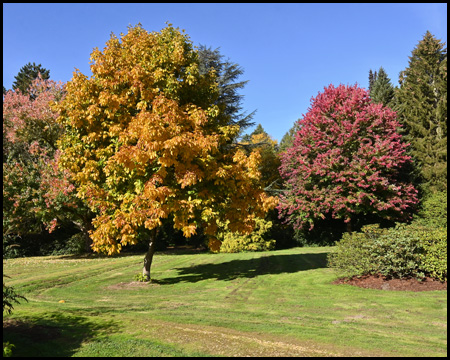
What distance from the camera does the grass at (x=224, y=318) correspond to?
4.38 m

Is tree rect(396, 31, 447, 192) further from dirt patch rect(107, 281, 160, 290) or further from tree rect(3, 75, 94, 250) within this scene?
tree rect(3, 75, 94, 250)

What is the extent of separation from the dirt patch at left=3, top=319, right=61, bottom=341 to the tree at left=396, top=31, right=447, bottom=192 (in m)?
22.2

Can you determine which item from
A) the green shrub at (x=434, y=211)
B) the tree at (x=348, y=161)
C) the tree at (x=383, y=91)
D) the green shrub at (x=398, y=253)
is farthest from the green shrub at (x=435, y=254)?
the tree at (x=383, y=91)

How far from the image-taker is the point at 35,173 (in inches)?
738

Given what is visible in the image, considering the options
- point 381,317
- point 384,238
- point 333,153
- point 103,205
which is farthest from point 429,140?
point 103,205

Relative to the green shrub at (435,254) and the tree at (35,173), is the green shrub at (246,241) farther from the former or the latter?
the green shrub at (435,254)

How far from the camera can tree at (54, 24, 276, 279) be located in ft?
28.5

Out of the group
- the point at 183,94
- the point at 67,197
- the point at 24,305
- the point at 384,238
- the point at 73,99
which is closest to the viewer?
the point at 24,305

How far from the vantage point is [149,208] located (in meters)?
8.95

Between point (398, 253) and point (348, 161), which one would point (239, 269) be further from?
point (348, 161)

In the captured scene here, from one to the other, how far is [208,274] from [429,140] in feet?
58.7

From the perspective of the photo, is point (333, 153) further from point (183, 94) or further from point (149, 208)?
point (149, 208)

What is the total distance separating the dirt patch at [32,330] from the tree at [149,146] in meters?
3.52

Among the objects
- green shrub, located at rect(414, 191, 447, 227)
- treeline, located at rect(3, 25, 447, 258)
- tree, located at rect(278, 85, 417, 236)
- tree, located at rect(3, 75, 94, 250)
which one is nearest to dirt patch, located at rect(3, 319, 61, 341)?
treeline, located at rect(3, 25, 447, 258)
